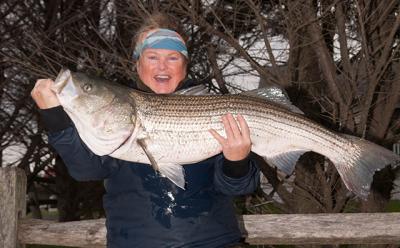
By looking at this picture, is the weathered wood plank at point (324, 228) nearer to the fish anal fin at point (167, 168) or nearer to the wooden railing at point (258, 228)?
the wooden railing at point (258, 228)

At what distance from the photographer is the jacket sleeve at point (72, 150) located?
9.08 feet

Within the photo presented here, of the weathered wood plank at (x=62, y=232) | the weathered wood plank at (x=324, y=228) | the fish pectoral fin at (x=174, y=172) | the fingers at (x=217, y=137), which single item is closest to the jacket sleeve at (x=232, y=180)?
the fingers at (x=217, y=137)

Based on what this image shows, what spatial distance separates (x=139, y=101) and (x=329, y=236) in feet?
6.85

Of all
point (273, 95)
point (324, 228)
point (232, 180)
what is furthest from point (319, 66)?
point (232, 180)

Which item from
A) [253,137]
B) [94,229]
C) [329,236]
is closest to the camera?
[253,137]

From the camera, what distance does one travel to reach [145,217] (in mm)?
2799

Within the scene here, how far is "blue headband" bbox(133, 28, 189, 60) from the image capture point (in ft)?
10.4

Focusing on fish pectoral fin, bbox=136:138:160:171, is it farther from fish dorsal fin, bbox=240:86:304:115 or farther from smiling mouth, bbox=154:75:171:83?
fish dorsal fin, bbox=240:86:304:115

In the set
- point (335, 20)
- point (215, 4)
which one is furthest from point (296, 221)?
point (215, 4)

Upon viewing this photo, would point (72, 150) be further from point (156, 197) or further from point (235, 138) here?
point (235, 138)

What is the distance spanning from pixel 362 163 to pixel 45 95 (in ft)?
6.11

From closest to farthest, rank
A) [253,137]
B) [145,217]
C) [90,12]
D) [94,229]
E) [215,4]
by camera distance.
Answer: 1. [145,217]
2. [253,137]
3. [94,229]
4. [215,4]
5. [90,12]

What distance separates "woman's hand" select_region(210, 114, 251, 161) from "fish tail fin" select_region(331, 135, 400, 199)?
0.63 metres

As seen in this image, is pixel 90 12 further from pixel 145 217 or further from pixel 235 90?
pixel 145 217
